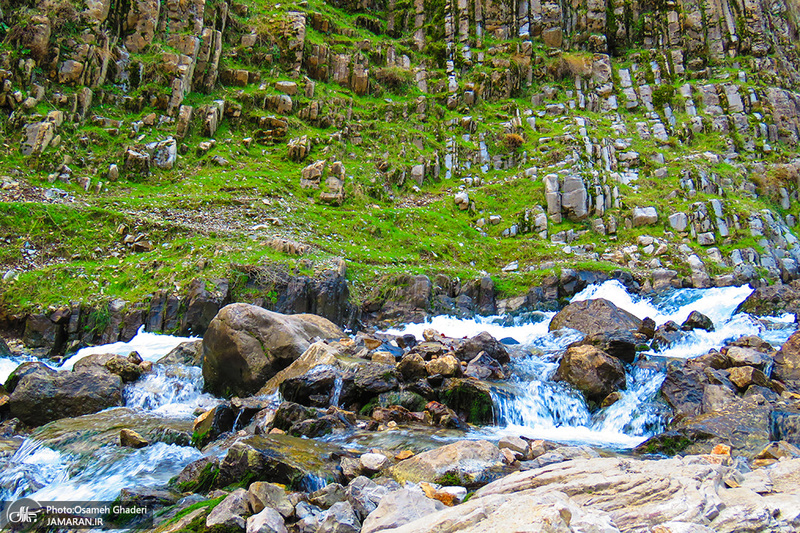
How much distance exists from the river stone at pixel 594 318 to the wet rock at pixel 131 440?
1344 cm

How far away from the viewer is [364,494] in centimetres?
501

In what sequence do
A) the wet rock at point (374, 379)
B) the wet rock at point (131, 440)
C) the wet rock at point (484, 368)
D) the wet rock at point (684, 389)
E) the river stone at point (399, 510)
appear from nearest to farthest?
the river stone at point (399, 510)
the wet rock at point (131, 440)
the wet rock at point (684, 389)
the wet rock at point (374, 379)
the wet rock at point (484, 368)

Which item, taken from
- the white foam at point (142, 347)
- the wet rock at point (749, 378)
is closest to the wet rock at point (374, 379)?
the wet rock at point (749, 378)

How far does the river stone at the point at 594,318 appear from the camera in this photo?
1631 centimetres

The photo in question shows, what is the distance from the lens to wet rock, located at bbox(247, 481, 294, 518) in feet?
15.5

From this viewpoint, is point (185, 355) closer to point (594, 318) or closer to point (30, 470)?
point (30, 470)

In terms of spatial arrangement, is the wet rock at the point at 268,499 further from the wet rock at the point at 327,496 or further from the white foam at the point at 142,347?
the white foam at the point at 142,347

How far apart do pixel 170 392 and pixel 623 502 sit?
1072 centimetres

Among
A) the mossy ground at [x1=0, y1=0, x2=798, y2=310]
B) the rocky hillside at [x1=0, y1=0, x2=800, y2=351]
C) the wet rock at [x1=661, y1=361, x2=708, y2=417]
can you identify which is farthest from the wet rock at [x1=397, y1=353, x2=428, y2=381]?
the mossy ground at [x1=0, y1=0, x2=798, y2=310]

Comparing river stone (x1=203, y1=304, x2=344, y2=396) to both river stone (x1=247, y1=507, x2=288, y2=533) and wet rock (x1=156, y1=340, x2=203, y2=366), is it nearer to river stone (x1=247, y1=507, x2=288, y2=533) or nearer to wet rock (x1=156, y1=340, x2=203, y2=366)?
wet rock (x1=156, y1=340, x2=203, y2=366)

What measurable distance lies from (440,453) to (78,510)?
428 cm

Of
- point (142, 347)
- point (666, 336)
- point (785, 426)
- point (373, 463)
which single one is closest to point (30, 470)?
point (373, 463)

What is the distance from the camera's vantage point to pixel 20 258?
17281 mm

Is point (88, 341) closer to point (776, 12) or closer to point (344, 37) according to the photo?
point (344, 37)
